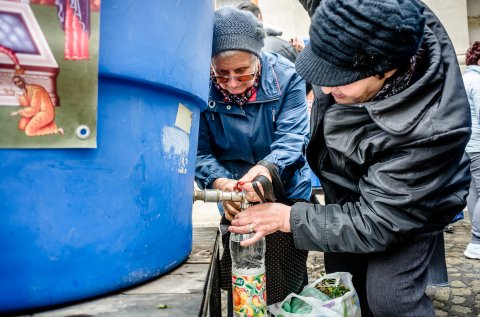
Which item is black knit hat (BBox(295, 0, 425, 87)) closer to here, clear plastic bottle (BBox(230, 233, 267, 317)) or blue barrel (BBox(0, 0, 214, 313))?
blue barrel (BBox(0, 0, 214, 313))

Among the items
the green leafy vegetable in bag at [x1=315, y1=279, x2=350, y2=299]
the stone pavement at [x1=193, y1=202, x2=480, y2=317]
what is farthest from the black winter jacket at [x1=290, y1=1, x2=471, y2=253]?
the stone pavement at [x1=193, y1=202, x2=480, y2=317]

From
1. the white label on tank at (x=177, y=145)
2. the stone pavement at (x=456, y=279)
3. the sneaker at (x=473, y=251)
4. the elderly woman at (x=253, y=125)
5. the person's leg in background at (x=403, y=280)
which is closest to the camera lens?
the white label on tank at (x=177, y=145)

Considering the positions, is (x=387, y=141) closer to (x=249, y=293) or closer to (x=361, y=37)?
(x=361, y=37)

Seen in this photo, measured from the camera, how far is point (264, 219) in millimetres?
1214

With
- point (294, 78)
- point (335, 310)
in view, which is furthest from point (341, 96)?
point (335, 310)

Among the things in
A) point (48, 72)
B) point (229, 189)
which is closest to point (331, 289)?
→ point (229, 189)

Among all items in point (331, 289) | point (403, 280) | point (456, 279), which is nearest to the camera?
point (403, 280)

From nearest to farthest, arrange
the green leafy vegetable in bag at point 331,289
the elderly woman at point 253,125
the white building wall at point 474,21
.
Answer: the green leafy vegetable in bag at point 331,289 → the elderly woman at point 253,125 → the white building wall at point 474,21

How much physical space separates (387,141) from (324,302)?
54cm

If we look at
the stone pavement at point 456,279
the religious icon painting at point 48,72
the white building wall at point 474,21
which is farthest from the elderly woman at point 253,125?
the white building wall at point 474,21

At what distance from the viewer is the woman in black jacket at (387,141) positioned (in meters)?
1.03

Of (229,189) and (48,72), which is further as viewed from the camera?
(229,189)

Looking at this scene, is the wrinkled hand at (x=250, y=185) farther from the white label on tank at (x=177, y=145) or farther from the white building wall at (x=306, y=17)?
the white building wall at (x=306, y=17)

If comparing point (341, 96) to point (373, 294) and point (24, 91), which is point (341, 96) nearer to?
point (373, 294)
